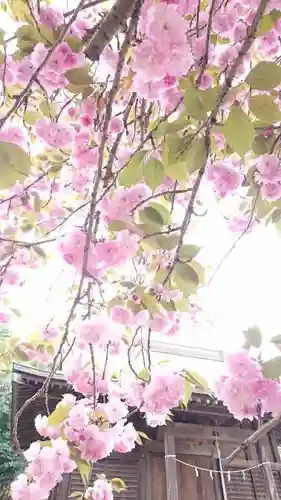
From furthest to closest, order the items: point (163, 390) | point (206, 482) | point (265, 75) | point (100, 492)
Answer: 1. point (206, 482)
2. point (100, 492)
3. point (163, 390)
4. point (265, 75)

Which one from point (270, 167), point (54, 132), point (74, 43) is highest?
point (54, 132)

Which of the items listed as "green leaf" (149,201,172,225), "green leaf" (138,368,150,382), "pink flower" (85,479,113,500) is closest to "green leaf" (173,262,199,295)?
"green leaf" (149,201,172,225)

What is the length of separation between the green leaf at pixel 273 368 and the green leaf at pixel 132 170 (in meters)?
0.52

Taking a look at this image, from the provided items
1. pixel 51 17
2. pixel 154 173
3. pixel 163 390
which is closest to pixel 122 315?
pixel 163 390

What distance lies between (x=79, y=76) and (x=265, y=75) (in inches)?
16.7

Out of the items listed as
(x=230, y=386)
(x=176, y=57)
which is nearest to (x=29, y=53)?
(x=176, y=57)

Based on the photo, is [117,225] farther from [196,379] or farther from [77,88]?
[196,379]

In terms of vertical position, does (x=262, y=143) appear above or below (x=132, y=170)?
above

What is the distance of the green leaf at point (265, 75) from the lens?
710 millimetres

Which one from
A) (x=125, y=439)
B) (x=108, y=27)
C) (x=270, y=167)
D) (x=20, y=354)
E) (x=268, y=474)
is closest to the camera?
(x=108, y=27)

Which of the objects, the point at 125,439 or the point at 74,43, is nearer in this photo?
the point at 74,43

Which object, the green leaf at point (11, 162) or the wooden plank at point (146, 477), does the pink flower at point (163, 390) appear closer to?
the green leaf at point (11, 162)

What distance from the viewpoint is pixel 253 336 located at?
99 centimetres

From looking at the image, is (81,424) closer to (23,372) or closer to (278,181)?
(278,181)
